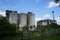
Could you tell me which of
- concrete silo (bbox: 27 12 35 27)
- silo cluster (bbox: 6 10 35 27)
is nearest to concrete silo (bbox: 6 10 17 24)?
silo cluster (bbox: 6 10 35 27)

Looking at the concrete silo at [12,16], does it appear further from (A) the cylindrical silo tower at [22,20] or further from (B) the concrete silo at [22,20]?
(A) the cylindrical silo tower at [22,20]

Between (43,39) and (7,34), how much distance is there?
20.8 ft

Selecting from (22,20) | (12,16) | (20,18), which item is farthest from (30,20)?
(12,16)

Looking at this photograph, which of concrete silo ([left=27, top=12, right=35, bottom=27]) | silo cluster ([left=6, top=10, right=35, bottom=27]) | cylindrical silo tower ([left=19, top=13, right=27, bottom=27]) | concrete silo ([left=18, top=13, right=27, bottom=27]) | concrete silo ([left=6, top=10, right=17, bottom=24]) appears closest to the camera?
concrete silo ([left=6, top=10, right=17, bottom=24])

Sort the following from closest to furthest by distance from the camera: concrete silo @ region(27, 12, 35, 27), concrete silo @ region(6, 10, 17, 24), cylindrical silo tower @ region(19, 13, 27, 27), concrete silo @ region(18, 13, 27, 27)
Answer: concrete silo @ region(6, 10, 17, 24), concrete silo @ region(18, 13, 27, 27), cylindrical silo tower @ region(19, 13, 27, 27), concrete silo @ region(27, 12, 35, 27)

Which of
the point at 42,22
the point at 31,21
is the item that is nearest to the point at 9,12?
the point at 31,21

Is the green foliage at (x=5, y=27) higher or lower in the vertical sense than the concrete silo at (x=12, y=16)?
lower

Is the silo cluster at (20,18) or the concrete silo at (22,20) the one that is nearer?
the silo cluster at (20,18)

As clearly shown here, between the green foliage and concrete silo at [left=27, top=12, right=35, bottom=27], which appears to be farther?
concrete silo at [left=27, top=12, right=35, bottom=27]

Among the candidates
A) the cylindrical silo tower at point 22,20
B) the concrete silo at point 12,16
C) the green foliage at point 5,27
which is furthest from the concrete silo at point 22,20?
the green foliage at point 5,27

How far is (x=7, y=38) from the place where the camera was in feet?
69.4

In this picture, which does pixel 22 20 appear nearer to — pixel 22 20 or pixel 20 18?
pixel 22 20

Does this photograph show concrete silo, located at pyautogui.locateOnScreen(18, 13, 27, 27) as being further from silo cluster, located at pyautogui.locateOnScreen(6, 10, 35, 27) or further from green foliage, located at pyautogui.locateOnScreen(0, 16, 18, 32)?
green foliage, located at pyautogui.locateOnScreen(0, 16, 18, 32)

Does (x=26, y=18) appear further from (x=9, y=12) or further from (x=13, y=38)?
(x=13, y=38)
